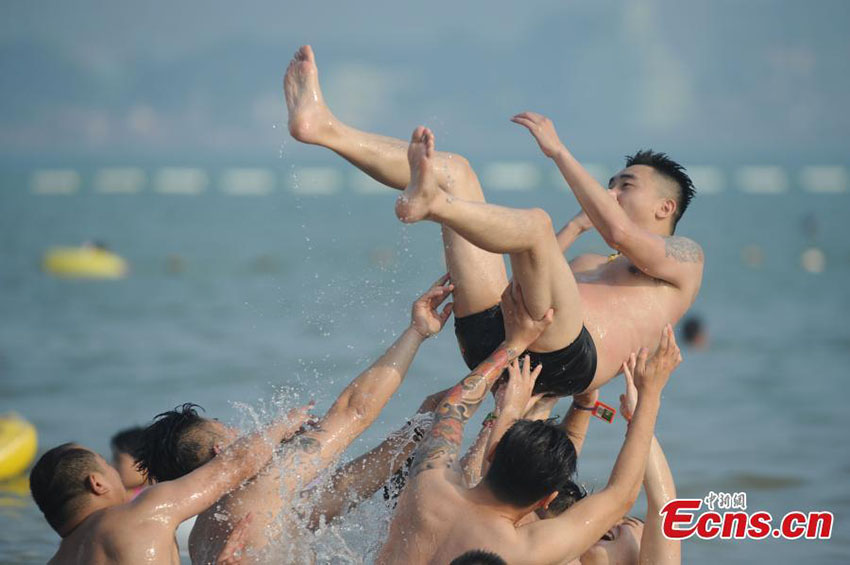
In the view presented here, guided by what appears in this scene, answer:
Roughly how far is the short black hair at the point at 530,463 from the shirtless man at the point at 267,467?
115 centimetres

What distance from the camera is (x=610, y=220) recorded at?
554cm

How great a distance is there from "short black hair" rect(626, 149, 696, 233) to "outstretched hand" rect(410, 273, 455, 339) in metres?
1.19

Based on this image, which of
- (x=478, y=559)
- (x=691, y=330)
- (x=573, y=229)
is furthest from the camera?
(x=691, y=330)

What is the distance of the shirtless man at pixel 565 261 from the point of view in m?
5.24

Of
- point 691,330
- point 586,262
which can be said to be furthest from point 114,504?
point 691,330

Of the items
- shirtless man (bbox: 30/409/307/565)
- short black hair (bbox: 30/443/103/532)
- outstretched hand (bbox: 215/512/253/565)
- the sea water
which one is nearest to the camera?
shirtless man (bbox: 30/409/307/565)

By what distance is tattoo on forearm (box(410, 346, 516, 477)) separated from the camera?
4969mm

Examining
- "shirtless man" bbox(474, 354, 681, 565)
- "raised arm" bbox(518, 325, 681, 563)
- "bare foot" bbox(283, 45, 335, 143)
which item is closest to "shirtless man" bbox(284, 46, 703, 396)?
"bare foot" bbox(283, 45, 335, 143)

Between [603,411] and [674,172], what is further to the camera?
[674,172]

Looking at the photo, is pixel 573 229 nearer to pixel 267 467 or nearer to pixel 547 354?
pixel 547 354

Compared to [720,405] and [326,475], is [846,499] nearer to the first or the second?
[720,405]

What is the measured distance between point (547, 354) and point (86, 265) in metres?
24.6

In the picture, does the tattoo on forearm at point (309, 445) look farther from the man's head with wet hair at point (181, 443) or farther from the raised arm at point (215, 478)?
the man's head with wet hair at point (181, 443)

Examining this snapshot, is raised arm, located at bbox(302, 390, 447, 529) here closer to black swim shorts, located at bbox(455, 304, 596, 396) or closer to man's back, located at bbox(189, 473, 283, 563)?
black swim shorts, located at bbox(455, 304, 596, 396)
